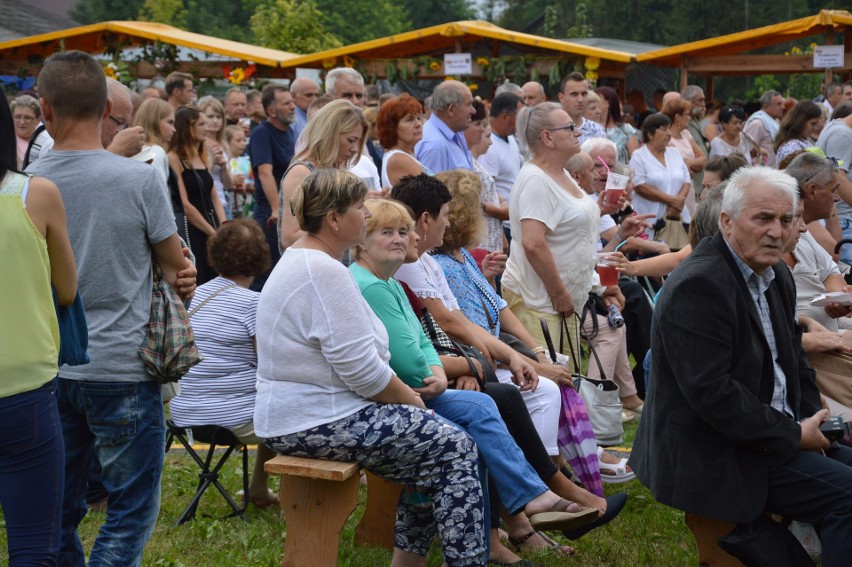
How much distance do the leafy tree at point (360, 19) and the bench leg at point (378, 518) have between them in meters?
53.7

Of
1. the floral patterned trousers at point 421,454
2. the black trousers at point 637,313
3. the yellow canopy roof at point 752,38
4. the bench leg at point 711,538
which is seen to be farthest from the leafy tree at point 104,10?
the bench leg at point 711,538

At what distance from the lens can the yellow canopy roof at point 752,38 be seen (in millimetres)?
14508

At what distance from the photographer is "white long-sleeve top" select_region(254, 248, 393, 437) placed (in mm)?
3572

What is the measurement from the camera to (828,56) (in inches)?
538

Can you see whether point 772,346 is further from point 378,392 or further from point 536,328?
point 536,328

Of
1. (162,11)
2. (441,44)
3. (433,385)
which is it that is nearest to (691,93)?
(441,44)

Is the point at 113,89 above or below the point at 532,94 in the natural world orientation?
above

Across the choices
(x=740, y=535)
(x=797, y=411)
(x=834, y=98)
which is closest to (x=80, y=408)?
(x=740, y=535)

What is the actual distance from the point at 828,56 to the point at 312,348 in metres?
12.0

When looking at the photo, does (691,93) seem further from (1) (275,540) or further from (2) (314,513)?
(2) (314,513)

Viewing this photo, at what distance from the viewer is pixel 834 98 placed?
13.2m

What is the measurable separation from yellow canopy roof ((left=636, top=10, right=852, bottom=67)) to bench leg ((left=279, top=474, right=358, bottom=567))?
42.0ft

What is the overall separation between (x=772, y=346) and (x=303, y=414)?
5.72 feet

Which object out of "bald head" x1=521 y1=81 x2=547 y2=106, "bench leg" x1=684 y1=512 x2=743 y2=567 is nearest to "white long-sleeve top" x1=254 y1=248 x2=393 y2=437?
"bench leg" x1=684 y1=512 x2=743 y2=567
